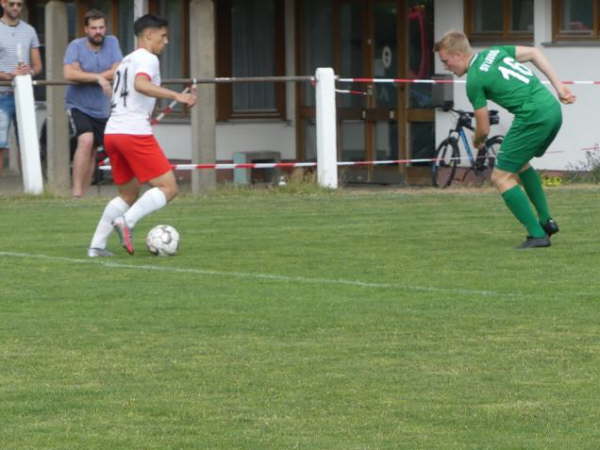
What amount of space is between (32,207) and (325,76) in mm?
3669

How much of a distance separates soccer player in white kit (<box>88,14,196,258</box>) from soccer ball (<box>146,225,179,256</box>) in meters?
0.16

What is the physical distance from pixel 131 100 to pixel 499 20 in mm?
10670

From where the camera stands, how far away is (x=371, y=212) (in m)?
18.4

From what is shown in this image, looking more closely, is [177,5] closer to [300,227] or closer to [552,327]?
[300,227]

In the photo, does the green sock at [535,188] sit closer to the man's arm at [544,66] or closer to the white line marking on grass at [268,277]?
the man's arm at [544,66]

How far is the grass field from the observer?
26.2ft

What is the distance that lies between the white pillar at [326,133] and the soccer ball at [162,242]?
6767 mm

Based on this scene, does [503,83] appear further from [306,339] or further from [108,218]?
[306,339]

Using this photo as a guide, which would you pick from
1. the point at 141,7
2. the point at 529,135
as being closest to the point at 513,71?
the point at 529,135

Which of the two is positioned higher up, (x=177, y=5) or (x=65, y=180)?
(x=177, y=5)

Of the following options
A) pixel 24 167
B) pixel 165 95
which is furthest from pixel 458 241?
pixel 24 167

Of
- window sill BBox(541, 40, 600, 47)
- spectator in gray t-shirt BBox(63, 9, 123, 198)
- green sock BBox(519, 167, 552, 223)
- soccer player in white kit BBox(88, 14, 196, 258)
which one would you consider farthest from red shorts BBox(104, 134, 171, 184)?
window sill BBox(541, 40, 600, 47)

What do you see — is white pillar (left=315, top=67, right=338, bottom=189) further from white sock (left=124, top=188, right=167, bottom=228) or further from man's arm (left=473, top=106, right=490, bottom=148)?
white sock (left=124, top=188, right=167, bottom=228)

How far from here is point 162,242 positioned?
14398 millimetres
